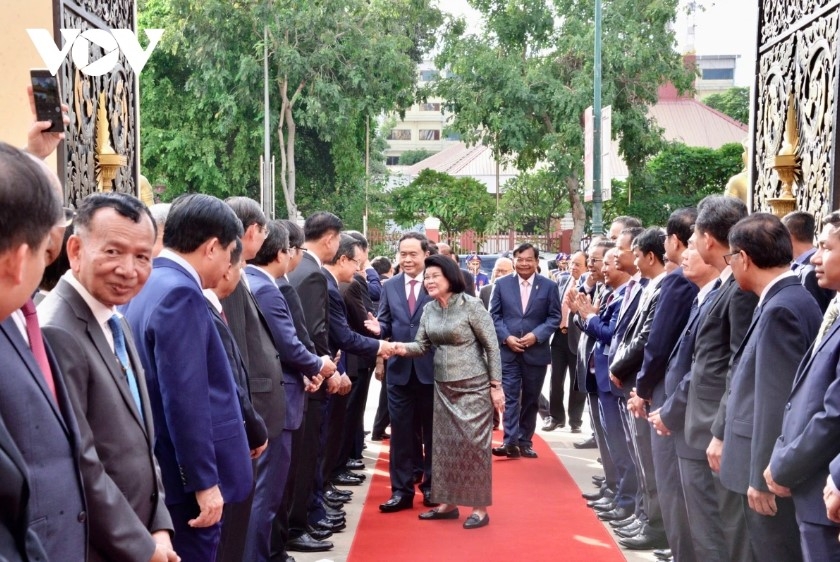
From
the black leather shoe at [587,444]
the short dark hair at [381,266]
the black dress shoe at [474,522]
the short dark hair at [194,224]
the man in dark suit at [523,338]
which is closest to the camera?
the short dark hair at [194,224]

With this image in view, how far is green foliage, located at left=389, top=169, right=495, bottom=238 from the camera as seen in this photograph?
4084cm

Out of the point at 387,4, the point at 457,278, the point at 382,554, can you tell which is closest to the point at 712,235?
the point at 457,278

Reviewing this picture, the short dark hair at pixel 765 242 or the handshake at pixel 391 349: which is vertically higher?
the short dark hair at pixel 765 242

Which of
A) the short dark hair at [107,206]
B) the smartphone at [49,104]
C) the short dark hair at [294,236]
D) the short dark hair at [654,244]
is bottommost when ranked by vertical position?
the short dark hair at [654,244]

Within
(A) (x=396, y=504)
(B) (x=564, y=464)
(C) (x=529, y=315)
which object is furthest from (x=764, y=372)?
(C) (x=529, y=315)

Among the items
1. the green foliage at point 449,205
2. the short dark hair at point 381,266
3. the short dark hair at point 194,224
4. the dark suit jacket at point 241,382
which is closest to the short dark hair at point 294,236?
the dark suit jacket at point 241,382

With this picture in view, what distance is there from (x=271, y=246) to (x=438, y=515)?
2.70 m

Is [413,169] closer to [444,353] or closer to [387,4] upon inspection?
[387,4]

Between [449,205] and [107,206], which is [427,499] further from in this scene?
[449,205]

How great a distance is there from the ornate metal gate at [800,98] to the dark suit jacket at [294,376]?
3.27 metres

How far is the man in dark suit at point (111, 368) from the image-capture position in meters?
2.80

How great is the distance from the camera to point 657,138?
99.5 ft

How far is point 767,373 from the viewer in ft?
13.9

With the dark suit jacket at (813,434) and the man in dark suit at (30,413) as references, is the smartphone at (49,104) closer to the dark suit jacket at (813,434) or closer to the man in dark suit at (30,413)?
the man in dark suit at (30,413)
